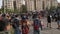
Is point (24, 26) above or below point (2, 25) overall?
below

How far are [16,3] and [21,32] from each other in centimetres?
8990

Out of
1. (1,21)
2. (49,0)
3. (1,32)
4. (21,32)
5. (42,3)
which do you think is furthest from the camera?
(42,3)

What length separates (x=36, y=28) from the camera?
13.2 meters

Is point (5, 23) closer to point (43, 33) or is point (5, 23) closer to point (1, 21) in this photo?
point (1, 21)

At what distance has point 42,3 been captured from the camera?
123500mm

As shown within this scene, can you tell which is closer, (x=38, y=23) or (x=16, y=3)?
(x=38, y=23)

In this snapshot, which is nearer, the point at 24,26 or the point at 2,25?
the point at 2,25

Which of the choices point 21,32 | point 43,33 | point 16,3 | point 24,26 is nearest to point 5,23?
point 24,26

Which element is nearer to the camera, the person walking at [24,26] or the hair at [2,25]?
the hair at [2,25]

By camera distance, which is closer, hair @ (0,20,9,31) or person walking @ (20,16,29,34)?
hair @ (0,20,9,31)

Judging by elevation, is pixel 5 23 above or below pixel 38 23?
above

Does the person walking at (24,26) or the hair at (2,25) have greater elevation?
the hair at (2,25)

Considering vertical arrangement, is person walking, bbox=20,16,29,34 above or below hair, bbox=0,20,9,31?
below

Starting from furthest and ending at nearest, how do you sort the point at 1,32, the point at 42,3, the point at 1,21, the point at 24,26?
the point at 42,3 → the point at 24,26 → the point at 1,21 → the point at 1,32
